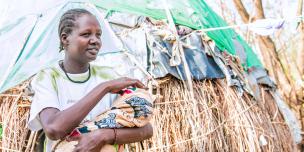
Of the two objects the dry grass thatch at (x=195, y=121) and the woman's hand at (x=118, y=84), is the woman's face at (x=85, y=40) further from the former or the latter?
the dry grass thatch at (x=195, y=121)

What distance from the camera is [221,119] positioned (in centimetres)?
495

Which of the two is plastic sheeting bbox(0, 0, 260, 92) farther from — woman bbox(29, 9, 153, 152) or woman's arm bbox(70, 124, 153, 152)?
woman's arm bbox(70, 124, 153, 152)

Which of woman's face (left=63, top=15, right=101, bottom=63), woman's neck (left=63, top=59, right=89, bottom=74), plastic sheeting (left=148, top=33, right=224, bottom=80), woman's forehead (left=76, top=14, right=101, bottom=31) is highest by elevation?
plastic sheeting (left=148, top=33, right=224, bottom=80)

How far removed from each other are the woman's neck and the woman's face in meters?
0.02

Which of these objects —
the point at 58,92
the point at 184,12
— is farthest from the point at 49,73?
the point at 184,12

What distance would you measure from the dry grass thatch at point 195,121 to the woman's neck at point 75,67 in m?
1.90

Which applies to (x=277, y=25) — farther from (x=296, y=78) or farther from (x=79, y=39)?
(x=296, y=78)

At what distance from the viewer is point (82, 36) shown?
95.7 inches

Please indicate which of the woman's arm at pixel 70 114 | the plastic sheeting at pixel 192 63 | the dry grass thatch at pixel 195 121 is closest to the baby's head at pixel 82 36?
the woman's arm at pixel 70 114

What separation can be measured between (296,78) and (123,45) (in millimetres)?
5460


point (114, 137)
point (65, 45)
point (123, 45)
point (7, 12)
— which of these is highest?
point (7, 12)

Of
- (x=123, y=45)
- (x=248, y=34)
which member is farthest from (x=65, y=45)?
(x=248, y=34)

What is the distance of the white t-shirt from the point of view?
2309mm

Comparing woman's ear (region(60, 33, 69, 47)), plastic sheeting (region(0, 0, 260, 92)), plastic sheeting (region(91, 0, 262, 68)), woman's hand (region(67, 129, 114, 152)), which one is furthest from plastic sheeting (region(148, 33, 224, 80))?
woman's hand (region(67, 129, 114, 152))
